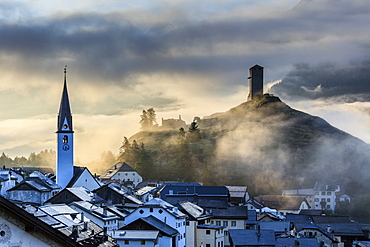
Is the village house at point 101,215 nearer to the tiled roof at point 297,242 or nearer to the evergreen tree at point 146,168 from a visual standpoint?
the tiled roof at point 297,242

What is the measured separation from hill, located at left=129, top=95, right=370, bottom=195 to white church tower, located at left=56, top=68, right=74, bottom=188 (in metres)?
63.1

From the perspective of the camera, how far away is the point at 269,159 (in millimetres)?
177000

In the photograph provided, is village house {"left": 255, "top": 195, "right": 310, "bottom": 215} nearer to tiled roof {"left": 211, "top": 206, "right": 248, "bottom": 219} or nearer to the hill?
the hill

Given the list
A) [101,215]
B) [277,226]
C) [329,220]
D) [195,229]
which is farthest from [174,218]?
[329,220]

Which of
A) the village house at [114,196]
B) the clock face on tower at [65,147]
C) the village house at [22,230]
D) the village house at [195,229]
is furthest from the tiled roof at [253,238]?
the village house at [22,230]

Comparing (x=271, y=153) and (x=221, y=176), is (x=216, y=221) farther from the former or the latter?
(x=271, y=153)

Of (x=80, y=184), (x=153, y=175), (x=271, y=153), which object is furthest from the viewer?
(x=271, y=153)

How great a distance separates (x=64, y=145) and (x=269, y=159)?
97.3 metres

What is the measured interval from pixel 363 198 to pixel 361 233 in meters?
51.8

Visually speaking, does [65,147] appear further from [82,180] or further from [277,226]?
[277,226]

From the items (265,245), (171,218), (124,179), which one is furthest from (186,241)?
(124,179)

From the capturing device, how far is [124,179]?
146125mm

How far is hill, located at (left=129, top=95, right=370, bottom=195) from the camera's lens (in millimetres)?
155750

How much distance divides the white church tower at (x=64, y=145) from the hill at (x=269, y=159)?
207ft
